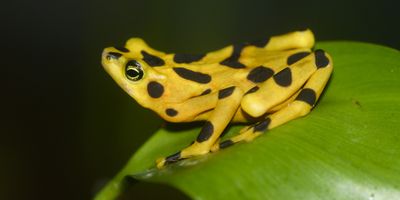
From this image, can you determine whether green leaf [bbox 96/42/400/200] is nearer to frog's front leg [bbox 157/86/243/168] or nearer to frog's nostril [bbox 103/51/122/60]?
frog's front leg [bbox 157/86/243/168]

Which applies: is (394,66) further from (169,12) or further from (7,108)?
(7,108)

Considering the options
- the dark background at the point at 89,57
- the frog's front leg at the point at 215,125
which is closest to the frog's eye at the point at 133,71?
the frog's front leg at the point at 215,125

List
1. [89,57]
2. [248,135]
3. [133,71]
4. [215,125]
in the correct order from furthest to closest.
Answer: [89,57] → [133,71] → [215,125] → [248,135]

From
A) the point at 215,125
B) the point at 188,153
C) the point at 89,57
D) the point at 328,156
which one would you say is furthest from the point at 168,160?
the point at 89,57

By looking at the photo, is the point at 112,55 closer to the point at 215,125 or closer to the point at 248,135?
the point at 215,125

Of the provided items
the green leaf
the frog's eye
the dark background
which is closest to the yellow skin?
the frog's eye

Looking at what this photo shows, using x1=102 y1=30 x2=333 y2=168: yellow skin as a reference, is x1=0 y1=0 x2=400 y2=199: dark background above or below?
below
